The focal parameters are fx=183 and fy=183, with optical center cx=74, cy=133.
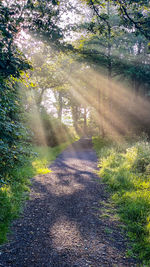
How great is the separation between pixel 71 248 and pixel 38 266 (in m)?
0.67

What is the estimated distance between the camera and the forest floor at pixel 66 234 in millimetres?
3018

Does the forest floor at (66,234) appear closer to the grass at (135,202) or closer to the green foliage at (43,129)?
the grass at (135,202)

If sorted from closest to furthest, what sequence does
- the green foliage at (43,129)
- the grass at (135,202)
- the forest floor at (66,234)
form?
the forest floor at (66,234) < the grass at (135,202) < the green foliage at (43,129)

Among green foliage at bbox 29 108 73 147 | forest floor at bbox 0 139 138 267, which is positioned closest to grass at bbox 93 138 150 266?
forest floor at bbox 0 139 138 267

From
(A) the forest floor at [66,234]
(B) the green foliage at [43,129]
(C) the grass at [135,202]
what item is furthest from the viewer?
(B) the green foliage at [43,129]

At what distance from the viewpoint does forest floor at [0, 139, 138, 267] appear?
3.02m

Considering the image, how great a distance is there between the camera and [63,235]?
3689 millimetres

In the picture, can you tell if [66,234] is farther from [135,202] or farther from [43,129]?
[43,129]

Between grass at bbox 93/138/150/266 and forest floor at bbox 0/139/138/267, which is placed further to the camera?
grass at bbox 93/138/150/266

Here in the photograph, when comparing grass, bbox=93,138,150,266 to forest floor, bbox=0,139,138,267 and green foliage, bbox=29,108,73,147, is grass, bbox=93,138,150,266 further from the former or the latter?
green foliage, bbox=29,108,73,147

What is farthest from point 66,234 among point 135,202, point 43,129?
point 43,129

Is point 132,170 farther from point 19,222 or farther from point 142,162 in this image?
point 19,222

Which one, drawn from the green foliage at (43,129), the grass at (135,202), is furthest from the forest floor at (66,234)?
the green foliage at (43,129)

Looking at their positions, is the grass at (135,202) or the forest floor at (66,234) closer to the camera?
the forest floor at (66,234)
